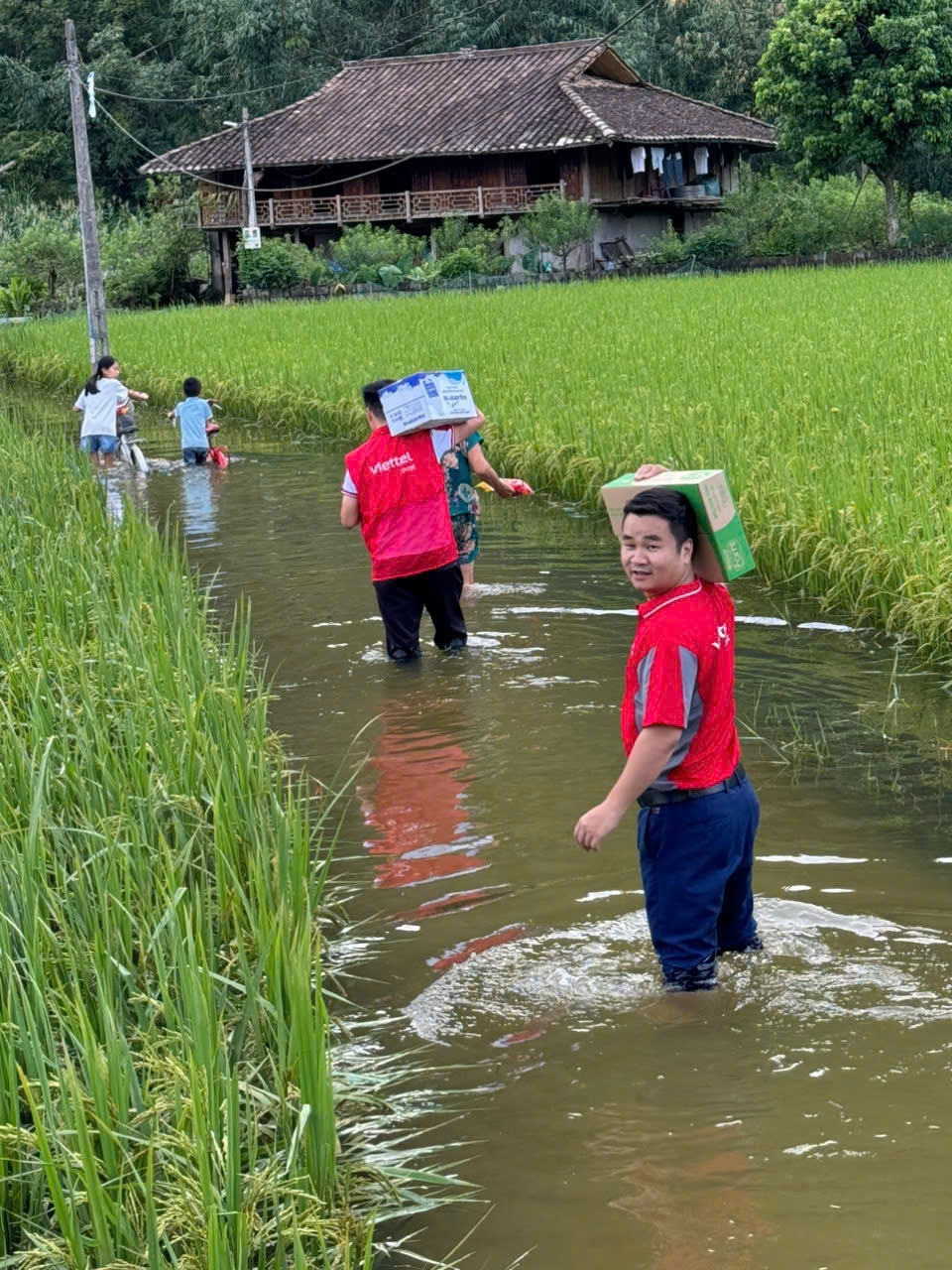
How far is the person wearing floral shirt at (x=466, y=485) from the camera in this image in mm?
7781

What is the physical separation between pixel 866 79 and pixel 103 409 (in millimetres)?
25105

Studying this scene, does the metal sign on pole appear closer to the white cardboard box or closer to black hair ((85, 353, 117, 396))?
black hair ((85, 353, 117, 396))

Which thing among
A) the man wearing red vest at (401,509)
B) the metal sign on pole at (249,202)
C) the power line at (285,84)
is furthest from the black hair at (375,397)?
the power line at (285,84)

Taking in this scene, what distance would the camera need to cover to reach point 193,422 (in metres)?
14.7

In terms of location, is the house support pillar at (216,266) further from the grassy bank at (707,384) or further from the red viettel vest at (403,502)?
the red viettel vest at (403,502)

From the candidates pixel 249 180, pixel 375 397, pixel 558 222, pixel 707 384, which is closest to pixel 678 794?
pixel 375 397

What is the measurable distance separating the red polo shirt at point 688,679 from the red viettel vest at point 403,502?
Answer: 3473 mm

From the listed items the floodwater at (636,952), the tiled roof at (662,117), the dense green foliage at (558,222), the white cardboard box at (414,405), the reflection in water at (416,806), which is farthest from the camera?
the tiled roof at (662,117)

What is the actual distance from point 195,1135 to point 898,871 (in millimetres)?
2818

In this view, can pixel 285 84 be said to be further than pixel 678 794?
Yes

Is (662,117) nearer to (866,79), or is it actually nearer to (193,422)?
(866,79)

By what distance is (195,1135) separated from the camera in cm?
254

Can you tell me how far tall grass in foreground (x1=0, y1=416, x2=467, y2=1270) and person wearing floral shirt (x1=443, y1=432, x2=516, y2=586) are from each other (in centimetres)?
283

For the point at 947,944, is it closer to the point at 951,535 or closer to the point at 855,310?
the point at 951,535
